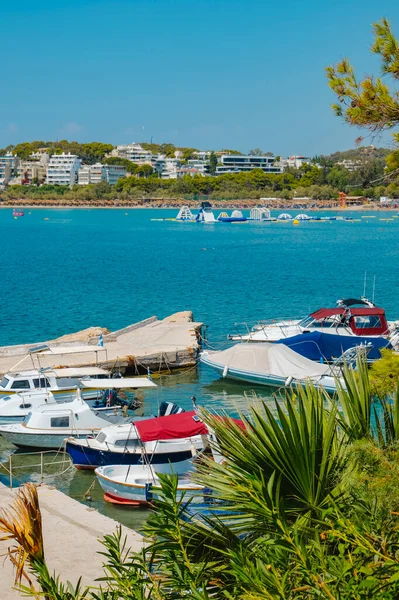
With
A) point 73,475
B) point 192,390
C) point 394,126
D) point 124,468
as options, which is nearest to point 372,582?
point 394,126

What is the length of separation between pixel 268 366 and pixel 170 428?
352 inches

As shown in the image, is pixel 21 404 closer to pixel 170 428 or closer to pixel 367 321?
pixel 170 428

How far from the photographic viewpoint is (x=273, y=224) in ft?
539

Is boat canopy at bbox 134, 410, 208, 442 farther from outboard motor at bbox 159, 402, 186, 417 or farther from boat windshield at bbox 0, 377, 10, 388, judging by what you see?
boat windshield at bbox 0, 377, 10, 388

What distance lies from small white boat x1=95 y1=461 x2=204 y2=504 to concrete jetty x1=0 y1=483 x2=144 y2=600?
1.57m

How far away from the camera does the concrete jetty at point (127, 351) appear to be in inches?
1060

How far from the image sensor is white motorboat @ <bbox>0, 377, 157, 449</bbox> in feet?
64.0

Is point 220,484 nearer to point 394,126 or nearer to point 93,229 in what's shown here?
point 394,126

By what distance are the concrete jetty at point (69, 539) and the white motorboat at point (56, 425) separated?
4.07 meters

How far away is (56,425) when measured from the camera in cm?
1972

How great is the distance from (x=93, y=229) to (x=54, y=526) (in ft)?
449

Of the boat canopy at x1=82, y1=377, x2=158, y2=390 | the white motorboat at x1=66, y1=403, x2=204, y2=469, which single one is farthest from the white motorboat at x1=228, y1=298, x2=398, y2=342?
the white motorboat at x1=66, y1=403, x2=204, y2=469

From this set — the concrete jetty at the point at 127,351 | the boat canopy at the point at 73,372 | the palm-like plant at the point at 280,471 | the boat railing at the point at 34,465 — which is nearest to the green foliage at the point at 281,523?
the palm-like plant at the point at 280,471

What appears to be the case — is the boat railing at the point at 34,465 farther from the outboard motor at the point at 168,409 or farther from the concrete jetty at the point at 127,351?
the concrete jetty at the point at 127,351
